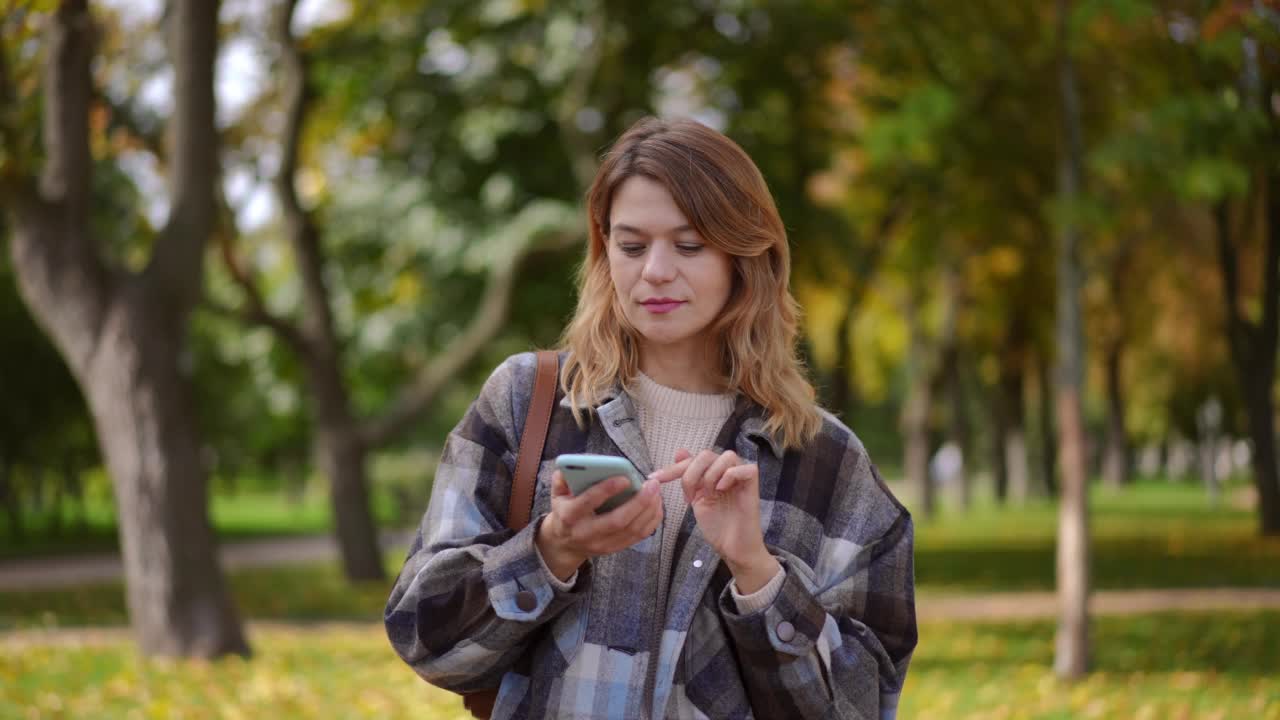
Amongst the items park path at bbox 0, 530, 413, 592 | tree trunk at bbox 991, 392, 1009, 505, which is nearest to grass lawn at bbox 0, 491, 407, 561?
park path at bbox 0, 530, 413, 592

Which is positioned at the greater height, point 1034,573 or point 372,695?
point 372,695

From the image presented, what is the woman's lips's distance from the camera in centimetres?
237

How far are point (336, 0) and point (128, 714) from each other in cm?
1042

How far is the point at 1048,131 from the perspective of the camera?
1460 centimetres

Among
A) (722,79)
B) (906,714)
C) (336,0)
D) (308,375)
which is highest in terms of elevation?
(336,0)

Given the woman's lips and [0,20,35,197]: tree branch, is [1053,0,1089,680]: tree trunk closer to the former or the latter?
[0,20,35,197]: tree branch

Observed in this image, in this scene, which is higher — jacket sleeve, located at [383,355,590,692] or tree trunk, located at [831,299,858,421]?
jacket sleeve, located at [383,355,590,692]

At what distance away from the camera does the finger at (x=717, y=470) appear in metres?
2.10

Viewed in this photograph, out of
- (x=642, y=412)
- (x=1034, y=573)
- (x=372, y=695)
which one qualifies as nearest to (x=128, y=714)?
(x=372, y=695)

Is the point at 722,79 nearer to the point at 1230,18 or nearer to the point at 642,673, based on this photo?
the point at 1230,18

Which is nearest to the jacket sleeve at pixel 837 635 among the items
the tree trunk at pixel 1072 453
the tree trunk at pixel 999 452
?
the tree trunk at pixel 1072 453

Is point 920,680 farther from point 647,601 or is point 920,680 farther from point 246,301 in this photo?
point 246,301

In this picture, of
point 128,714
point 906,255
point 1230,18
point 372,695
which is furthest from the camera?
point 906,255

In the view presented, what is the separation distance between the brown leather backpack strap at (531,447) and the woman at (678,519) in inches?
0.8
